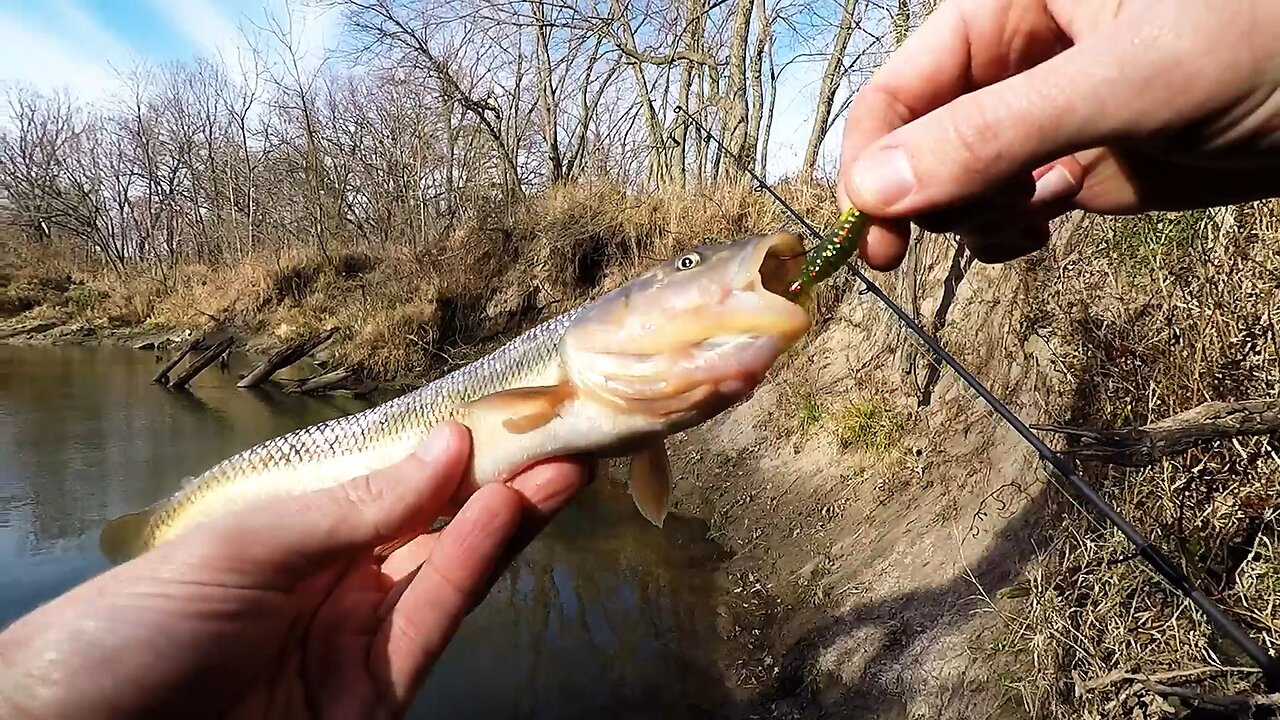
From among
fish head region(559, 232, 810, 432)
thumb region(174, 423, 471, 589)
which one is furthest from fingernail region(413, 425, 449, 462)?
fish head region(559, 232, 810, 432)

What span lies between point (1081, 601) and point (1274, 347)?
1405 millimetres

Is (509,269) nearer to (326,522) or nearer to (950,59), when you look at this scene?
(326,522)

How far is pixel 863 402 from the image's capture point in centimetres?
730

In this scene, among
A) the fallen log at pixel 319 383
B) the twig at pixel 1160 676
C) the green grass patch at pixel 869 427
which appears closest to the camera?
the twig at pixel 1160 676

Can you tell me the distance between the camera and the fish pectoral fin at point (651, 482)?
2623 mm

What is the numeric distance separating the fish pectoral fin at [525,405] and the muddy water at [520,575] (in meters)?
3.60

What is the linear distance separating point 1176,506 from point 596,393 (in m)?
2.86

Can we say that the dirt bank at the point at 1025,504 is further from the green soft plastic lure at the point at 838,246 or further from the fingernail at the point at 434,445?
the fingernail at the point at 434,445

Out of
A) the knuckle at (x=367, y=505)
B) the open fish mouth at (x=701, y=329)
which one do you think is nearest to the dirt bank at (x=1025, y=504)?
the open fish mouth at (x=701, y=329)

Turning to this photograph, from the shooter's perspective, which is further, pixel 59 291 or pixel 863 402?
pixel 59 291

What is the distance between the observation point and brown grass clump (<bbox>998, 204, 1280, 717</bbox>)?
3154 mm

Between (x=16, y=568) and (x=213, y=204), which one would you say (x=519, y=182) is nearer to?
(x=16, y=568)

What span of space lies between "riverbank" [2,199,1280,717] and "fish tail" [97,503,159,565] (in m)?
3.84

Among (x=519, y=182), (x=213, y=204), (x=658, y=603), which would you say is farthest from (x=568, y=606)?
(x=213, y=204)
